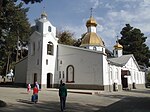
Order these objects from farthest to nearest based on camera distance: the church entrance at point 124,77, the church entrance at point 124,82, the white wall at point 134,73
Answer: the white wall at point 134,73 → the church entrance at point 124,82 → the church entrance at point 124,77

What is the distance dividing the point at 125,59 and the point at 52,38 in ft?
57.0

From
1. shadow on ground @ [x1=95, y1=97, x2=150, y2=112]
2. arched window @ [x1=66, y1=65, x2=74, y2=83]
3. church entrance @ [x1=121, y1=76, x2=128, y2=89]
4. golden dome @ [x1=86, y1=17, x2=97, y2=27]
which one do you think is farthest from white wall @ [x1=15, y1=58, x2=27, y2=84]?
shadow on ground @ [x1=95, y1=97, x2=150, y2=112]

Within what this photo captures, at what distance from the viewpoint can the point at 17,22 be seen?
3719cm

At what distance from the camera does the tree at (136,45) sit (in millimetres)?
69688

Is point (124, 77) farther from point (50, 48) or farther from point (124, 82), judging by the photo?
point (50, 48)

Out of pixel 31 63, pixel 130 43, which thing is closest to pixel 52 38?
pixel 31 63

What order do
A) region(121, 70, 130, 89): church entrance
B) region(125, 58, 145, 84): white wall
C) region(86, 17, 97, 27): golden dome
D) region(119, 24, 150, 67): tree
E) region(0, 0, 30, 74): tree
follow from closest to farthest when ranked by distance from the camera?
region(0, 0, 30, 74): tree < region(121, 70, 130, 89): church entrance < region(125, 58, 145, 84): white wall < region(86, 17, 97, 27): golden dome < region(119, 24, 150, 67): tree

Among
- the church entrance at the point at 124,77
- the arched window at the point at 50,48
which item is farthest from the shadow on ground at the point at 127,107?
the church entrance at the point at 124,77

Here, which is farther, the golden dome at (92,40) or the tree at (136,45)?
the tree at (136,45)

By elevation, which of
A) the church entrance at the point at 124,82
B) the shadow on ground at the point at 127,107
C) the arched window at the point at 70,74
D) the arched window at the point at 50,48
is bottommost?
the shadow on ground at the point at 127,107

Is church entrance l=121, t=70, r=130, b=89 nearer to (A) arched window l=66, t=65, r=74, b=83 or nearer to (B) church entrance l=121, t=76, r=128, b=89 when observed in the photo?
(B) church entrance l=121, t=76, r=128, b=89

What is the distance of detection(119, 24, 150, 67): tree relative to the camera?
229 ft

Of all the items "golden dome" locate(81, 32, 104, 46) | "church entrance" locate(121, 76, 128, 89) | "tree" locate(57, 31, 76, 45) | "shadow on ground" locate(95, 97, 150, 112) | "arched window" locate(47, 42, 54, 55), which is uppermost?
"tree" locate(57, 31, 76, 45)

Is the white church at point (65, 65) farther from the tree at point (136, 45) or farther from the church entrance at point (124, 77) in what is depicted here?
the tree at point (136, 45)
